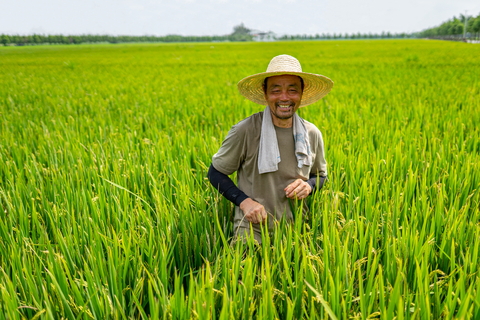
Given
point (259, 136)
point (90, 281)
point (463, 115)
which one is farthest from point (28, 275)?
point (463, 115)

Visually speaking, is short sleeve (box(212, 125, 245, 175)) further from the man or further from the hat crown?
the hat crown

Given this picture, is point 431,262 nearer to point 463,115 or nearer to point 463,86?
point 463,115

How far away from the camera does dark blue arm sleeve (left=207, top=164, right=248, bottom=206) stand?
1396mm

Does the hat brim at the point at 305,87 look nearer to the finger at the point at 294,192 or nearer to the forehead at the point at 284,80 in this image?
the forehead at the point at 284,80

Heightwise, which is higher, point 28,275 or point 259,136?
point 259,136

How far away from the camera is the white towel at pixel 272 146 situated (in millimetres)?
1353

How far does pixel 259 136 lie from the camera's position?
143 cm

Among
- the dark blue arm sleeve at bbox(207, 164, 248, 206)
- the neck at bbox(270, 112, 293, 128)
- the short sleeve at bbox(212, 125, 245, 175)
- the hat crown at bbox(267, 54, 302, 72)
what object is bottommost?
the dark blue arm sleeve at bbox(207, 164, 248, 206)

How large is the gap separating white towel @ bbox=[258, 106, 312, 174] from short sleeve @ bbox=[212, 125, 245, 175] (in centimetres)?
10

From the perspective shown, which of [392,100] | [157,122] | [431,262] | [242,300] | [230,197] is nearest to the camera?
[242,300]

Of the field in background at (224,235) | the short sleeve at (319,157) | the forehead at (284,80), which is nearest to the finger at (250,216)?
the field in background at (224,235)

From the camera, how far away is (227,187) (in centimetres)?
143

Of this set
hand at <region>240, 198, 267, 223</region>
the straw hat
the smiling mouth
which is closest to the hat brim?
the straw hat

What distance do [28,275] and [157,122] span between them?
8.52 ft
